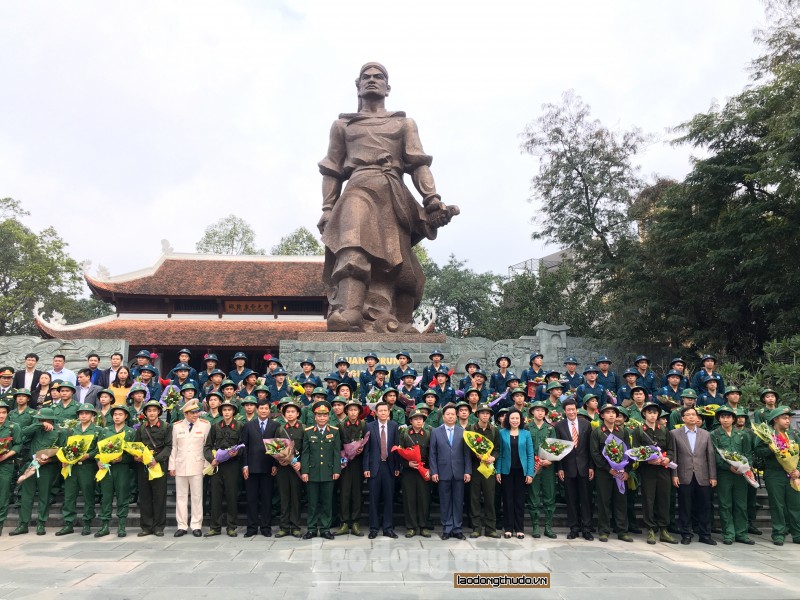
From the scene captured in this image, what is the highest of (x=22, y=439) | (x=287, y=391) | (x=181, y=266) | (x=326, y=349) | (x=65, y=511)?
(x=181, y=266)

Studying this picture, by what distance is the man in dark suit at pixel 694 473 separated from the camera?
6.09 metres

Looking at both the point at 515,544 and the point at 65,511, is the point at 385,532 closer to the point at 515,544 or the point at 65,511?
the point at 515,544

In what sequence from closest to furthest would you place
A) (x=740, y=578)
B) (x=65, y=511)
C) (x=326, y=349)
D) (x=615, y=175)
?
1. (x=740, y=578)
2. (x=65, y=511)
3. (x=326, y=349)
4. (x=615, y=175)

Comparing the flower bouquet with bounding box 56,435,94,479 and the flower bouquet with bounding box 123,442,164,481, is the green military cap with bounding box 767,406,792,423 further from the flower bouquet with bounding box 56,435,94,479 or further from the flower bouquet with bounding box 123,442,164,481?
the flower bouquet with bounding box 56,435,94,479

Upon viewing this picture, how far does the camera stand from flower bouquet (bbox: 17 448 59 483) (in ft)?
20.2

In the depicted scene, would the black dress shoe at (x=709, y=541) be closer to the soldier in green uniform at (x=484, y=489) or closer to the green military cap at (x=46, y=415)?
the soldier in green uniform at (x=484, y=489)

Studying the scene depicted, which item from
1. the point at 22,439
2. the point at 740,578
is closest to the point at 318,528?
the point at 22,439

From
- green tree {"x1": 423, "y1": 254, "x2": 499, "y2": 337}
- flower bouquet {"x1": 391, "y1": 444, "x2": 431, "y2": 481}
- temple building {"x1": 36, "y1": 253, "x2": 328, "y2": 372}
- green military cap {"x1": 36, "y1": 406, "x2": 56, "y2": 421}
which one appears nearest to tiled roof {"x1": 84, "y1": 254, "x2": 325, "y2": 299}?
temple building {"x1": 36, "y1": 253, "x2": 328, "y2": 372}

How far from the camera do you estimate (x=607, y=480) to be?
6133mm

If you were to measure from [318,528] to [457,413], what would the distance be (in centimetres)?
185

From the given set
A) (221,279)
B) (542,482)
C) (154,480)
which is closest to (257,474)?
(154,480)

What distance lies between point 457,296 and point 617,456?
24.5m

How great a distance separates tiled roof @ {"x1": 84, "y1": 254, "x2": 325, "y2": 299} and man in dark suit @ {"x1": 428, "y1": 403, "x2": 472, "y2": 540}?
51.4 feet

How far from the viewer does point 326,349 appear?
9.16 m
